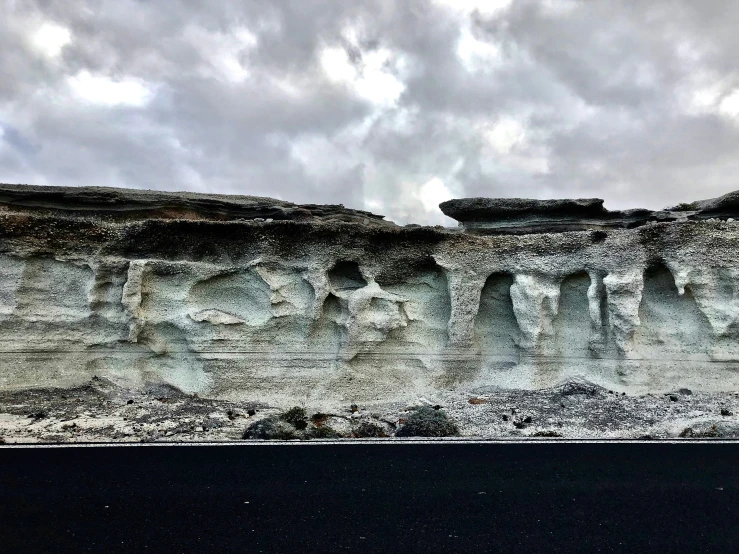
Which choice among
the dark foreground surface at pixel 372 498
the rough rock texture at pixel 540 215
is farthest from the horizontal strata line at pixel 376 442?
the rough rock texture at pixel 540 215

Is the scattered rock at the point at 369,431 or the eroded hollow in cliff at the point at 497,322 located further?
the eroded hollow in cliff at the point at 497,322

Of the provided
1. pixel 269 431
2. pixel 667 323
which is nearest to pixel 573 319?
pixel 667 323

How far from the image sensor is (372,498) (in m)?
4.84

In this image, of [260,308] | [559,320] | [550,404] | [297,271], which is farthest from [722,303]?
[260,308]

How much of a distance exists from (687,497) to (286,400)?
671cm

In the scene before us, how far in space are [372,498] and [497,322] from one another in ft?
22.4

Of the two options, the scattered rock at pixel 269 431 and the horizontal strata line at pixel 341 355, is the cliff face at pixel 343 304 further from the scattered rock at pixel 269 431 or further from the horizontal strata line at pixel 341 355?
the scattered rock at pixel 269 431

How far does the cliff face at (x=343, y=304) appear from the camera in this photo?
10188 mm

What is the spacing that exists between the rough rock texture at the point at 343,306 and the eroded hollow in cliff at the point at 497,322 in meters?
0.03

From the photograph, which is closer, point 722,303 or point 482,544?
point 482,544

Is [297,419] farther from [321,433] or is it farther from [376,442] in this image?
[376,442]

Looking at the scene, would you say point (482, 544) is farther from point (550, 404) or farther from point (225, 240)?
point (225, 240)

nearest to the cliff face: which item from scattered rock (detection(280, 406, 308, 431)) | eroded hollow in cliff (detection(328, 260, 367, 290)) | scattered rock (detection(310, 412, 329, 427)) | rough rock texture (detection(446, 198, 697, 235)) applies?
eroded hollow in cliff (detection(328, 260, 367, 290))

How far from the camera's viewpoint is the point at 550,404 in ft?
31.1
